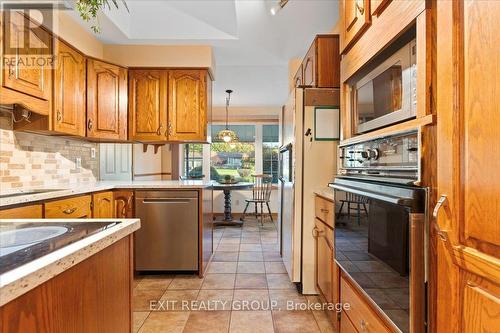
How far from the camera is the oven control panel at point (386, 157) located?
0.94 metres

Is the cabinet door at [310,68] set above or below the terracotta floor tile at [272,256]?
above

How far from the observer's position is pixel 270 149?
21.0ft

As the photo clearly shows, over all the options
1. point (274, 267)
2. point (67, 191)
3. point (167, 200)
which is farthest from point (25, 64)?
point (274, 267)

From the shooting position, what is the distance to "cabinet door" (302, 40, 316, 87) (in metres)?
2.37

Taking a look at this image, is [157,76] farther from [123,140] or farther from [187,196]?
[187,196]

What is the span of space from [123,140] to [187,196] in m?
1.08

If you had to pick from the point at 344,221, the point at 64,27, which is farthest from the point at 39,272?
the point at 64,27

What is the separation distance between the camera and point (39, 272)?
0.53 meters

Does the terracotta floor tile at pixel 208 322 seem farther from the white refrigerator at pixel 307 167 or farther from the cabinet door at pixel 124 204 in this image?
the cabinet door at pixel 124 204

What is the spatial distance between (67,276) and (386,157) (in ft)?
3.58

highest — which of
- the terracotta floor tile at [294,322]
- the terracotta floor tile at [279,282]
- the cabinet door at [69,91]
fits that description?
the cabinet door at [69,91]

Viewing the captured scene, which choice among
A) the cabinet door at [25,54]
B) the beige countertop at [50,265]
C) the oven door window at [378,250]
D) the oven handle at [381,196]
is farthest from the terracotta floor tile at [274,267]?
the cabinet door at [25,54]

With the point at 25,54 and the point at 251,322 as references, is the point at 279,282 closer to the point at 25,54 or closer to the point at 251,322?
the point at 251,322

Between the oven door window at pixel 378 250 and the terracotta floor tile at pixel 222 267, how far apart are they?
1703mm
